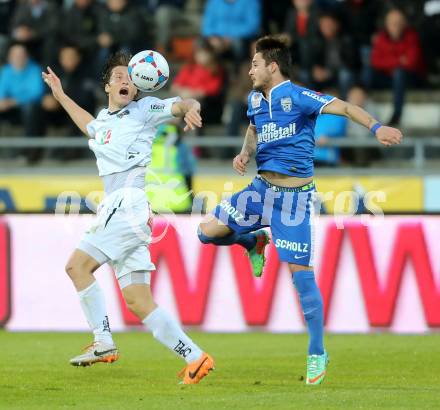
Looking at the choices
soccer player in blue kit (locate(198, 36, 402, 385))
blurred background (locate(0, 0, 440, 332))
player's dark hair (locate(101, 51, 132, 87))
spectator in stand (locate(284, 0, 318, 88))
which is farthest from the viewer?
spectator in stand (locate(284, 0, 318, 88))

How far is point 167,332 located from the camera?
29.0ft

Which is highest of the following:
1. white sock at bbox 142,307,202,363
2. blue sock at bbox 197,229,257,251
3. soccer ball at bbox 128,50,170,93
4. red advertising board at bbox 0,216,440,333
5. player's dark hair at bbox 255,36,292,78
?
player's dark hair at bbox 255,36,292,78

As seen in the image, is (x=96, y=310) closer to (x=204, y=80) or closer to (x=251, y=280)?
(x=251, y=280)

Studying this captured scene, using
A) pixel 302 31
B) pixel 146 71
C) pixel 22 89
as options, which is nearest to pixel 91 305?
pixel 146 71

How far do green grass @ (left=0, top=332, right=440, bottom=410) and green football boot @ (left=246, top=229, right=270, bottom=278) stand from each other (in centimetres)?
82

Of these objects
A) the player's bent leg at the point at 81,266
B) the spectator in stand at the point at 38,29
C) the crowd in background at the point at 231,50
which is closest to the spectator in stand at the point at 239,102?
the crowd in background at the point at 231,50

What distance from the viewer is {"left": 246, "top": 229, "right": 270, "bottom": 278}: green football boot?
32.4ft

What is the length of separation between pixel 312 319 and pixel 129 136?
1895 millimetres

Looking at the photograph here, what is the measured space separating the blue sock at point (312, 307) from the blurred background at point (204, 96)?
4.76 metres

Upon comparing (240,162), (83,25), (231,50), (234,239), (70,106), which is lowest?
(234,239)

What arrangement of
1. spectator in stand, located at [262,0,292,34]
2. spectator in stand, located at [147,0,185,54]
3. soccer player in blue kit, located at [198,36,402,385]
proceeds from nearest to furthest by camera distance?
soccer player in blue kit, located at [198,36,402,385], spectator in stand, located at [262,0,292,34], spectator in stand, located at [147,0,185,54]

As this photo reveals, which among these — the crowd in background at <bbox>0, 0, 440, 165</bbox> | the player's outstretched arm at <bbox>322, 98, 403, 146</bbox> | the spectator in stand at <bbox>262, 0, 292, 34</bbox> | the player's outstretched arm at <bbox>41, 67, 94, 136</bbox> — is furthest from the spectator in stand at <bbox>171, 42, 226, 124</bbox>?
the player's outstretched arm at <bbox>322, 98, 403, 146</bbox>

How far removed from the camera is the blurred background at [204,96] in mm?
15773

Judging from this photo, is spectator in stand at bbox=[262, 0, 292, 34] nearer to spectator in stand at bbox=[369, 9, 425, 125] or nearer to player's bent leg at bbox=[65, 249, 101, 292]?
spectator in stand at bbox=[369, 9, 425, 125]
